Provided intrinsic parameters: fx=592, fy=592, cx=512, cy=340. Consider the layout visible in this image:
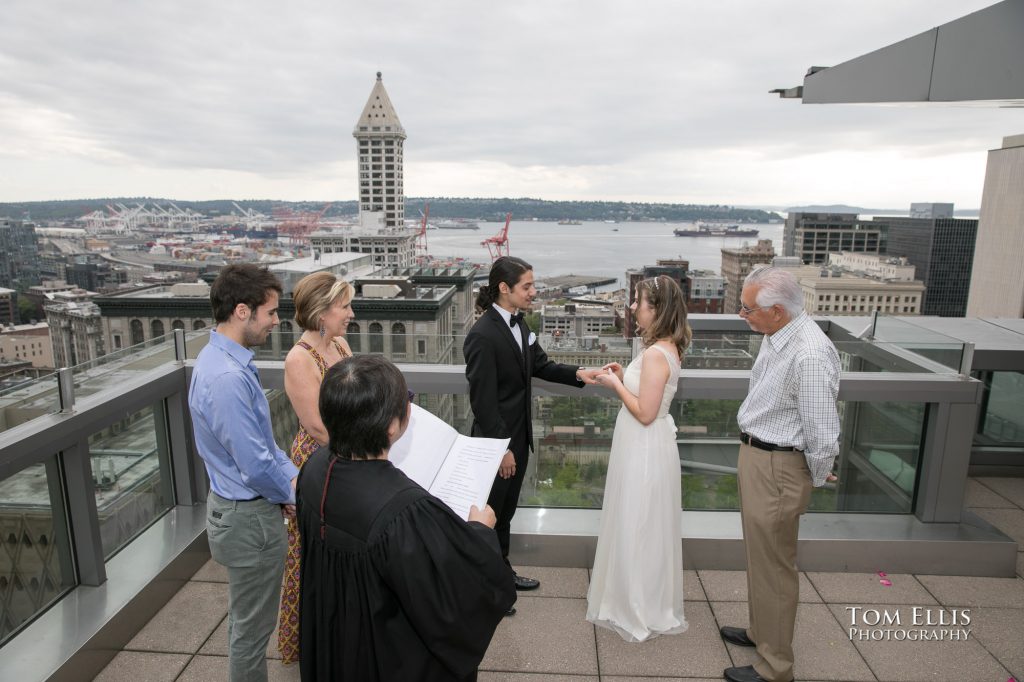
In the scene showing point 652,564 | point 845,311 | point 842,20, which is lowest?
point 845,311

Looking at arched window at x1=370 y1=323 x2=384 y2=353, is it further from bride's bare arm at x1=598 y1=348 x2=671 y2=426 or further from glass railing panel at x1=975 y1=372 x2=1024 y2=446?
glass railing panel at x1=975 y1=372 x2=1024 y2=446

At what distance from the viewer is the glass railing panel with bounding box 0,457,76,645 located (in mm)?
2271

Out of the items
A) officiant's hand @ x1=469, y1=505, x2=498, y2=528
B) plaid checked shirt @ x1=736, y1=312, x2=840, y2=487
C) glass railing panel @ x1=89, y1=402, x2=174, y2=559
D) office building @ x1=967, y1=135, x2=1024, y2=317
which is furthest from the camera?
office building @ x1=967, y1=135, x2=1024, y2=317

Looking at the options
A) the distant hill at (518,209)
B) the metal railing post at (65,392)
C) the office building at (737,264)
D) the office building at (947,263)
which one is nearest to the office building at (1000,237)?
the metal railing post at (65,392)

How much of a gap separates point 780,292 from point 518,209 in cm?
14451

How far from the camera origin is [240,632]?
2.07 metres

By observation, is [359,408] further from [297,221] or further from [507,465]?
[297,221]

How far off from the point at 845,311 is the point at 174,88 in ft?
410

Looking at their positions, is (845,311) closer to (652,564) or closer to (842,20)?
(842,20)

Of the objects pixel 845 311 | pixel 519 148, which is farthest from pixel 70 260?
pixel 845 311

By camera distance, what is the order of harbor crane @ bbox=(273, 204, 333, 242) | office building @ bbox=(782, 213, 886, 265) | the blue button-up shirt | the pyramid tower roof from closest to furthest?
the blue button-up shirt < the pyramid tower roof < office building @ bbox=(782, 213, 886, 265) < harbor crane @ bbox=(273, 204, 333, 242)

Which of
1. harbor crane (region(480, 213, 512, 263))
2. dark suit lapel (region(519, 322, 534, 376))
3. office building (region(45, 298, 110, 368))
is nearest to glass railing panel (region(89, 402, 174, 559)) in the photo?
dark suit lapel (region(519, 322, 534, 376))

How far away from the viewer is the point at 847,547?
318 centimetres

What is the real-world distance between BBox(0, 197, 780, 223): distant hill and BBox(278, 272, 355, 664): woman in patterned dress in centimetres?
13677
